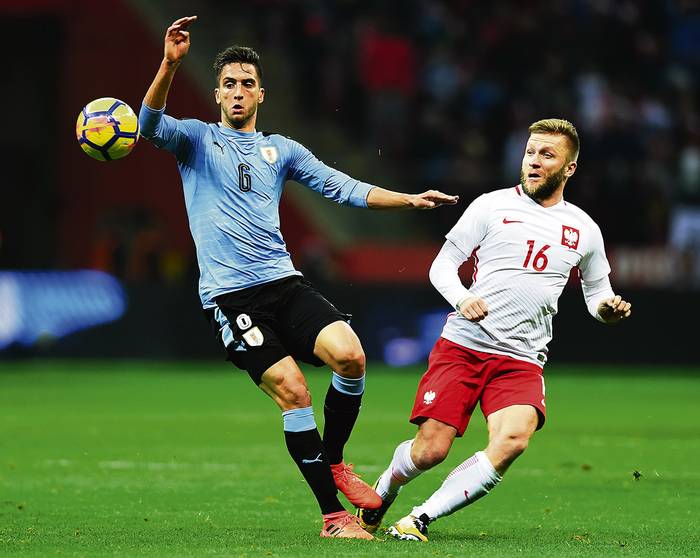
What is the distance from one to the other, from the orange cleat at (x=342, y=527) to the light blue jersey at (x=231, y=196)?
1252 mm

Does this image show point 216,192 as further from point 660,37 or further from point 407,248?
point 660,37

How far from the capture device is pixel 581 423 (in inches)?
553

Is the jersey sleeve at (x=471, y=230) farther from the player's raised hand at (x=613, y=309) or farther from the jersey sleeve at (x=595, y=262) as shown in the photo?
the player's raised hand at (x=613, y=309)

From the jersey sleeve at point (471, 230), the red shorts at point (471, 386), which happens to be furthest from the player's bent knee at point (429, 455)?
the jersey sleeve at point (471, 230)

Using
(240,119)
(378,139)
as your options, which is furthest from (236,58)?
(378,139)

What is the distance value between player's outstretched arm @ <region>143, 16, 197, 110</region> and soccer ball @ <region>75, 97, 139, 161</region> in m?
0.43

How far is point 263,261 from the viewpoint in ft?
24.7

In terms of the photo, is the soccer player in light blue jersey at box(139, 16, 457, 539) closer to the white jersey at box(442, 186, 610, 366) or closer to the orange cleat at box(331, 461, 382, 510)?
the orange cleat at box(331, 461, 382, 510)

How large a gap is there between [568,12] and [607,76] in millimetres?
1571

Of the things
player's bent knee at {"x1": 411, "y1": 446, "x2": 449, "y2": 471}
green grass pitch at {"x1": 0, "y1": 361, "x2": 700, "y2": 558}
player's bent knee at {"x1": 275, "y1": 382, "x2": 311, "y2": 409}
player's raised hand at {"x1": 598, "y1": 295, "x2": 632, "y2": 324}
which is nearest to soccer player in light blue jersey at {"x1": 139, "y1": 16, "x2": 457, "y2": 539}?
player's bent knee at {"x1": 275, "y1": 382, "x2": 311, "y2": 409}

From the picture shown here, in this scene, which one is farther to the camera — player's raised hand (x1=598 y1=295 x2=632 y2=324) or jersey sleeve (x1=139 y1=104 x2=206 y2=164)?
jersey sleeve (x1=139 y1=104 x2=206 y2=164)

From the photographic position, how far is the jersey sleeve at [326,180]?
7602mm

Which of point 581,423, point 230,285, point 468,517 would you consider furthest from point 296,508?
point 581,423

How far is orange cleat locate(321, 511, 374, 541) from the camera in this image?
279 inches
